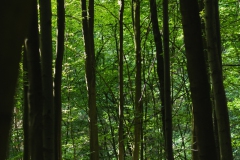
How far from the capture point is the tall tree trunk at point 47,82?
2586mm

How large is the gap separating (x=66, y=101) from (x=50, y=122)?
27.3 ft

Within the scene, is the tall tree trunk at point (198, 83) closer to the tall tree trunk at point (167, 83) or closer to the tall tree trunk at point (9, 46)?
the tall tree trunk at point (167, 83)

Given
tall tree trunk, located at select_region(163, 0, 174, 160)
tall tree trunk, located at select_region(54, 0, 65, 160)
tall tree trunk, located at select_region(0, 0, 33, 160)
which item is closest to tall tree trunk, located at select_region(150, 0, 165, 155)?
tall tree trunk, located at select_region(163, 0, 174, 160)

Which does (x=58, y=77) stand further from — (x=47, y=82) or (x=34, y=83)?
(x=34, y=83)

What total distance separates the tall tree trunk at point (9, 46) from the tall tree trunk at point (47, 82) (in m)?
2.01

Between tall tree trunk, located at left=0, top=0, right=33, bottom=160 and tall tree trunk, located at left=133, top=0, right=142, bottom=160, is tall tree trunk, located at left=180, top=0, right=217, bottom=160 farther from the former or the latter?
tall tree trunk, located at left=133, top=0, right=142, bottom=160

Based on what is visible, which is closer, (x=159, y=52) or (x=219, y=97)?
(x=219, y=97)

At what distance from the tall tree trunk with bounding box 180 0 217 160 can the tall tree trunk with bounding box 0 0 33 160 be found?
5.07 feet

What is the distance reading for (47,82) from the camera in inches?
103

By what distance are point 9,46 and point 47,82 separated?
2065 mm

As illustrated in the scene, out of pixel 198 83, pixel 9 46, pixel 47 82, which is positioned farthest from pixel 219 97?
pixel 9 46

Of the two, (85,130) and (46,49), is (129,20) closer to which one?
(85,130)

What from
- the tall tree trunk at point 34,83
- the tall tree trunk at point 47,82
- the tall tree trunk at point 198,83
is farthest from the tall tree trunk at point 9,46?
the tall tree trunk at point 47,82

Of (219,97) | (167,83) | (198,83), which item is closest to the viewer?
(198,83)
